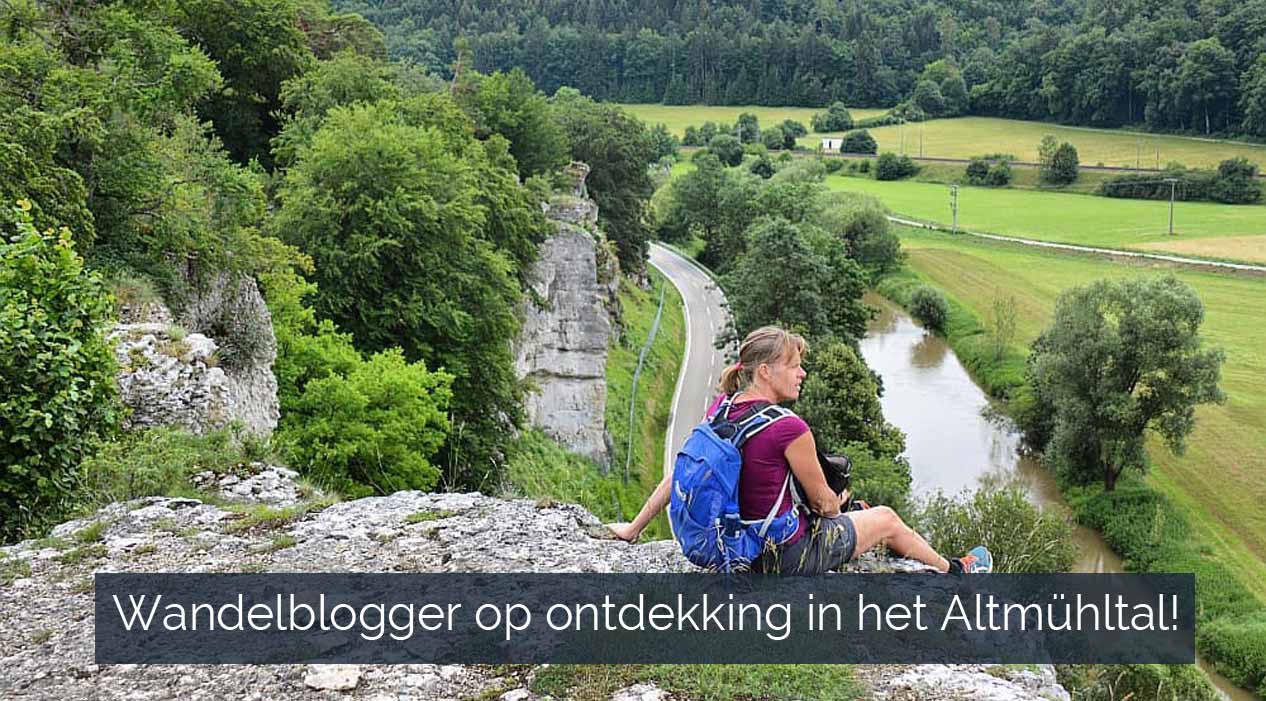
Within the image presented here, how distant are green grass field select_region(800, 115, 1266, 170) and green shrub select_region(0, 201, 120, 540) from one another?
11556cm

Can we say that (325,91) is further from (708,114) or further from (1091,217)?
(708,114)

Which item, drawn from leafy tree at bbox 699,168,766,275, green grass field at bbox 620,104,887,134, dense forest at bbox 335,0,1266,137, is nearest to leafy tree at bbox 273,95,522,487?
leafy tree at bbox 699,168,766,275

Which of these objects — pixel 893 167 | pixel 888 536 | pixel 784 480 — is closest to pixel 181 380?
pixel 784 480

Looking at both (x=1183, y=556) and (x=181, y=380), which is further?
(x=1183, y=556)

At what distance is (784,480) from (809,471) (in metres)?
0.17

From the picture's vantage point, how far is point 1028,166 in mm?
111375

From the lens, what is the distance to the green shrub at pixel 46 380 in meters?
8.15

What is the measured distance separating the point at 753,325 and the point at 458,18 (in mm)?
132014

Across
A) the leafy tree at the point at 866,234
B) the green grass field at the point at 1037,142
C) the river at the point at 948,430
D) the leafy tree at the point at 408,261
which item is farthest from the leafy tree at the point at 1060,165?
the leafy tree at the point at 408,261

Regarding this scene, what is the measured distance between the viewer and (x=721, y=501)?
628 cm

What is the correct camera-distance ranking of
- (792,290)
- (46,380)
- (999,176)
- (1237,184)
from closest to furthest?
(46,380), (792,290), (1237,184), (999,176)

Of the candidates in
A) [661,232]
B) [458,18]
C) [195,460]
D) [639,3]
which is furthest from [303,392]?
[639,3]

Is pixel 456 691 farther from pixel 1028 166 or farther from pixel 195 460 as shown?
pixel 1028 166

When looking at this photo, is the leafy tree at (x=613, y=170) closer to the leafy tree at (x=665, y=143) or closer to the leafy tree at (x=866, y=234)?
the leafy tree at (x=866, y=234)
